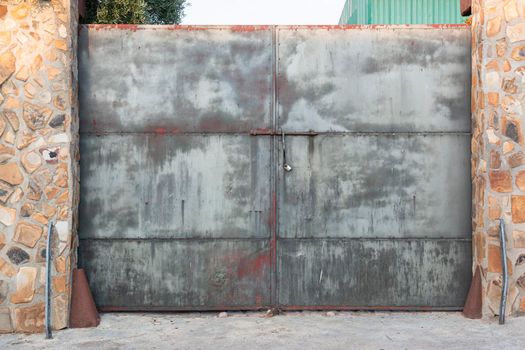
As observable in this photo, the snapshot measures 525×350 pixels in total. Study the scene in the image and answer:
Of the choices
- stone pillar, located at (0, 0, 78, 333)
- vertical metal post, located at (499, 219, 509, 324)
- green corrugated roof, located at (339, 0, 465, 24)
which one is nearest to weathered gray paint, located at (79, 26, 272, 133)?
stone pillar, located at (0, 0, 78, 333)

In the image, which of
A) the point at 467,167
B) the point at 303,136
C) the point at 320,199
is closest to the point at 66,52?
the point at 303,136

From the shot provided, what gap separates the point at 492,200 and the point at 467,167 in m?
0.49

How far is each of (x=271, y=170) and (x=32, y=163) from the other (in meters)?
2.10

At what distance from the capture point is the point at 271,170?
572cm

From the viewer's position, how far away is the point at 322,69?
5750mm

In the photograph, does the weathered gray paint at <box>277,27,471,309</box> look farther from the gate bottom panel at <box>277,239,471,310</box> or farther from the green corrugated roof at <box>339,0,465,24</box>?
the green corrugated roof at <box>339,0,465,24</box>

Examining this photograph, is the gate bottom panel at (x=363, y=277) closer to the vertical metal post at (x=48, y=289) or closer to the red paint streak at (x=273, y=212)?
the red paint streak at (x=273, y=212)

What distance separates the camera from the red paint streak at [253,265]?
18.7ft

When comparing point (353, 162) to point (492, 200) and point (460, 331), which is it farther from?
point (460, 331)

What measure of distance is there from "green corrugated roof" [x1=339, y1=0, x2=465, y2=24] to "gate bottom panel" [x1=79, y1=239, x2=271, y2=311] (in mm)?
11601

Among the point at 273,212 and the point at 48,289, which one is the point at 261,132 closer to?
the point at 273,212

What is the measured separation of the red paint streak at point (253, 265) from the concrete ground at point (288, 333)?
37 cm

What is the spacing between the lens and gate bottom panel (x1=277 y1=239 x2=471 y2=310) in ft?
18.7

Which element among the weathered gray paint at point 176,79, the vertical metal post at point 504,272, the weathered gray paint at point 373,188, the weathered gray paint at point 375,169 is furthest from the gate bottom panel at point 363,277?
the weathered gray paint at point 176,79
